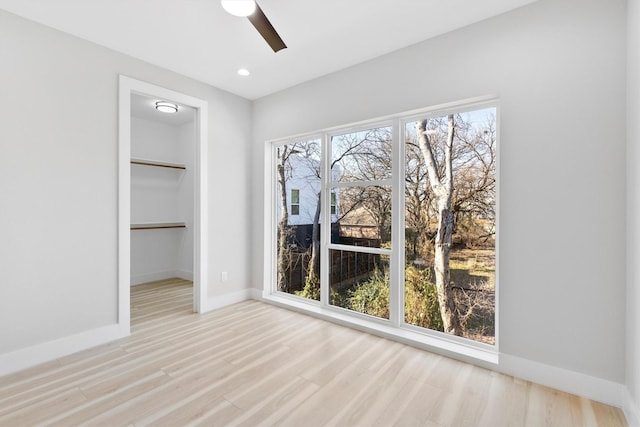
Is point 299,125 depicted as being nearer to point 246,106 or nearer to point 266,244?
point 246,106

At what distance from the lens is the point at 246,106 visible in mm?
3943

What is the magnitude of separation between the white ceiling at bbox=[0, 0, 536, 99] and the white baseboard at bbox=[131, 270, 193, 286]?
3338 mm

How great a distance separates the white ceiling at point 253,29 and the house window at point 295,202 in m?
1.40

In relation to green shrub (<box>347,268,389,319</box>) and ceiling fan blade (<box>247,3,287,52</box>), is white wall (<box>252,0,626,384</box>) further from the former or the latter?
ceiling fan blade (<box>247,3,287,52</box>)
